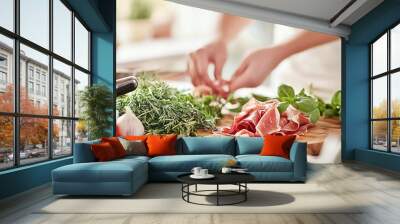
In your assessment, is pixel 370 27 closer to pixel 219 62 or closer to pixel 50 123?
pixel 219 62

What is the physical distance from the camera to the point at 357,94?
966 centimetres

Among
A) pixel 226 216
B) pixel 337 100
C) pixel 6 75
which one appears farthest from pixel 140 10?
pixel 226 216

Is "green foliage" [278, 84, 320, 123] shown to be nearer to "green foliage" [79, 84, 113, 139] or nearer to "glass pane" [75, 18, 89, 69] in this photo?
"green foliage" [79, 84, 113, 139]

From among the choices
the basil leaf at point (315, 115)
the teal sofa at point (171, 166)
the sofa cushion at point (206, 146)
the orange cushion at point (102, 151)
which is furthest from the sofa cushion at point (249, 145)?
the basil leaf at point (315, 115)

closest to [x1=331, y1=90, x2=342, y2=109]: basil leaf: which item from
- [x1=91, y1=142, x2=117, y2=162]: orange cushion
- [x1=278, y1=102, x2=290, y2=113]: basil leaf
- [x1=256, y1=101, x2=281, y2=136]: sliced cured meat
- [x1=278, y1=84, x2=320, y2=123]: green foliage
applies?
[x1=278, y1=84, x2=320, y2=123]: green foliage

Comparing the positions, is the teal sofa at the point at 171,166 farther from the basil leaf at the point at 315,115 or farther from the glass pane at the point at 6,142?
the basil leaf at the point at 315,115

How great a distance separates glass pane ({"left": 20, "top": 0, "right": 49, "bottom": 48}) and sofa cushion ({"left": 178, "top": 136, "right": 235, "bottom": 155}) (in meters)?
2.76

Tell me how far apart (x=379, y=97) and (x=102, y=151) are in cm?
644

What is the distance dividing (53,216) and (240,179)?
206 centimetres

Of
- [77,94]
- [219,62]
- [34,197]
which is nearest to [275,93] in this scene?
[219,62]

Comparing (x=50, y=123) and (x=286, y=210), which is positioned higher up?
(x=50, y=123)

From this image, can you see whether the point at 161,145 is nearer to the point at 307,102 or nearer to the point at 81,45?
the point at 81,45

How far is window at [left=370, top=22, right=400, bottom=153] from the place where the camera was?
817 cm

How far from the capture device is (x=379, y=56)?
29.8 feet
